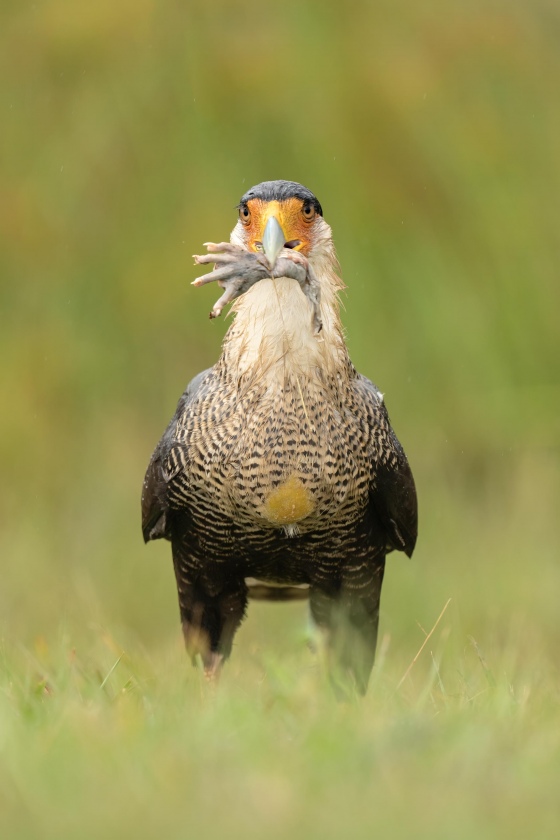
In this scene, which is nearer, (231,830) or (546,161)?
(231,830)

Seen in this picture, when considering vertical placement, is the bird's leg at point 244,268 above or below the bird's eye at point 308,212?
below

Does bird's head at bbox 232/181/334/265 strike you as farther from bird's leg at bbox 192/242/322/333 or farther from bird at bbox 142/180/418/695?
bird's leg at bbox 192/242/322/333

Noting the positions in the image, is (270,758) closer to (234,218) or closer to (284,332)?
(284,332)

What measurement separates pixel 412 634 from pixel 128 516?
2.28 meters

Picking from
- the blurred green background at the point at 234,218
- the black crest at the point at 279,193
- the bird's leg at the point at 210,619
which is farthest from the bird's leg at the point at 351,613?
the blurred green background at the point at 234,218

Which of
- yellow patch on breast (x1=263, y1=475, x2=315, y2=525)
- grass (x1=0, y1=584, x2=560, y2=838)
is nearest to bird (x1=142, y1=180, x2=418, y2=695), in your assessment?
yellow patch on breast (x1=263, y1=475, x2=315, y2=525)

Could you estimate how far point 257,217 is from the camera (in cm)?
494

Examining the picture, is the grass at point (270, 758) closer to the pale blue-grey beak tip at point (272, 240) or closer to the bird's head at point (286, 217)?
the pale blue-grey beak tip at point (272, 240)

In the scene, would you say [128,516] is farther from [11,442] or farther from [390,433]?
[390,433]

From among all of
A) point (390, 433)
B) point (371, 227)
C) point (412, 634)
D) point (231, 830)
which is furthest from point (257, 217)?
point (371, 227)

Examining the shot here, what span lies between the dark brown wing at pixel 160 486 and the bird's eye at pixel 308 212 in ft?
2.56

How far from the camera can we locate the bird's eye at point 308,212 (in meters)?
4.96

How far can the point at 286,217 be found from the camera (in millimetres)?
4891

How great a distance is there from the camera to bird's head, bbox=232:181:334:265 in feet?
16.0
